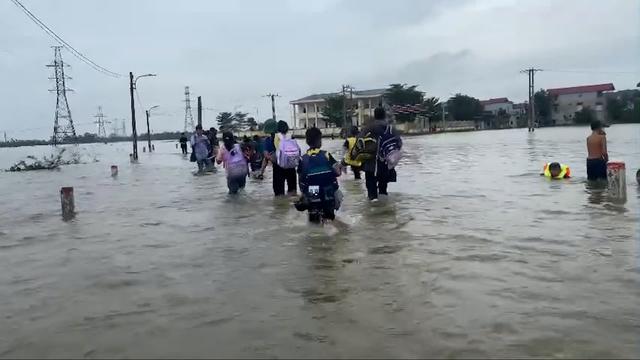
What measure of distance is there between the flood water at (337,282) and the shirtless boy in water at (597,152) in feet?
5.13

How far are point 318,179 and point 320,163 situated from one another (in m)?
0.24

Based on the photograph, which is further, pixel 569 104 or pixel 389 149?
pixel 569 104

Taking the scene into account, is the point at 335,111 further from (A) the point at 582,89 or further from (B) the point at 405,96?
(A) the point at 582,89

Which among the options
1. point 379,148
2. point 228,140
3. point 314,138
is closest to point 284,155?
point 228,140

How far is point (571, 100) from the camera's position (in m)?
111

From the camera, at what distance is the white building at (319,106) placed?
109312mm

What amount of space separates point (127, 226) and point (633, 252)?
25.4ft

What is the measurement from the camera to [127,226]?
1004 cm

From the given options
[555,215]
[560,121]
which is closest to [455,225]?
[555,215]

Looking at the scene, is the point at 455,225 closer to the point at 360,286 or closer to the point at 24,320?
the point at 360,286

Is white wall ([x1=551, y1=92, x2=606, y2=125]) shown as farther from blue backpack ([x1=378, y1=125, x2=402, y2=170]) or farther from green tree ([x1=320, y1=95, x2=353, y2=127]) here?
blue backpack ([x1=378, y1=125, x2=402, y2=170])

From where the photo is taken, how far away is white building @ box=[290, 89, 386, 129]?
109312 millimetres

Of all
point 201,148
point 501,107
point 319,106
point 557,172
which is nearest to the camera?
point 557,172

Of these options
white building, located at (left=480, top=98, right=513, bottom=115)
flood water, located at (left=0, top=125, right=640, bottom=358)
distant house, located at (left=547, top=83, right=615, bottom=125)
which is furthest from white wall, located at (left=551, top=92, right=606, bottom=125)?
flood water, located at (left=0, top=125, right=640, bottom=358)
